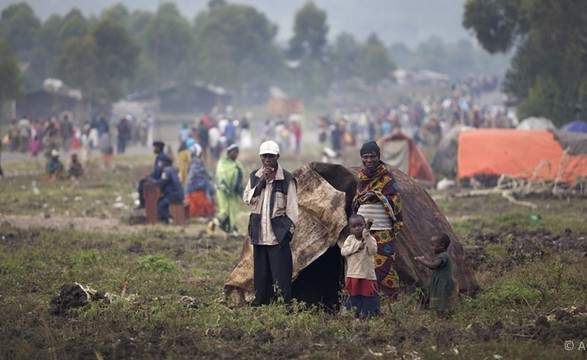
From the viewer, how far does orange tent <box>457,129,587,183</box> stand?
22.6 meters

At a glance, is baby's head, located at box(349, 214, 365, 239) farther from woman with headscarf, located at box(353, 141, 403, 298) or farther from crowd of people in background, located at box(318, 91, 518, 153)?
crowd of people in background, located at box(318, 91, 518, 153)

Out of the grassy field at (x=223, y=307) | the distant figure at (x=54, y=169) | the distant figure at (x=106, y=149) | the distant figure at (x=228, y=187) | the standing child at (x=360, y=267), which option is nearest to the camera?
the grassy field at (x=223, y=307)

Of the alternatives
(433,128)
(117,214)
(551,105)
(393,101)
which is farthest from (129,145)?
(393,101)

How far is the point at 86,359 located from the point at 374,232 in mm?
2878

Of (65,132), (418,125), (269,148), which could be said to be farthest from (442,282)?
(418,125)

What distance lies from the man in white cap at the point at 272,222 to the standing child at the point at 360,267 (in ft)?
2.27

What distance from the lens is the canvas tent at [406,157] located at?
82.9 ft

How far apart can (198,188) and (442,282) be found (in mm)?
9794

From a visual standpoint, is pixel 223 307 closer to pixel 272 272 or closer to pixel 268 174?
pixel 272 272

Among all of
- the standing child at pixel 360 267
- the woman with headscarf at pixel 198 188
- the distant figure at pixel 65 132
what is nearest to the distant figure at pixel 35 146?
the distant figure at pixel 65 132

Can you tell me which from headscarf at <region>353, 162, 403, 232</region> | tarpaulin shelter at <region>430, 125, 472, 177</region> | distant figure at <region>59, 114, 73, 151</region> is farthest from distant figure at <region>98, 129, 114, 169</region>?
headscarf at <region>353, 162, 403, 232</region>

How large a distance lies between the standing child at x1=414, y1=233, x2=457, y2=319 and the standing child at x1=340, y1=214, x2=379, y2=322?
1.85 feet

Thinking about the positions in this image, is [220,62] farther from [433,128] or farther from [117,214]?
[117,214]

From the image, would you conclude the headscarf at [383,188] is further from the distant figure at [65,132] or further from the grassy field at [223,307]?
the distant figure at [65,132]
